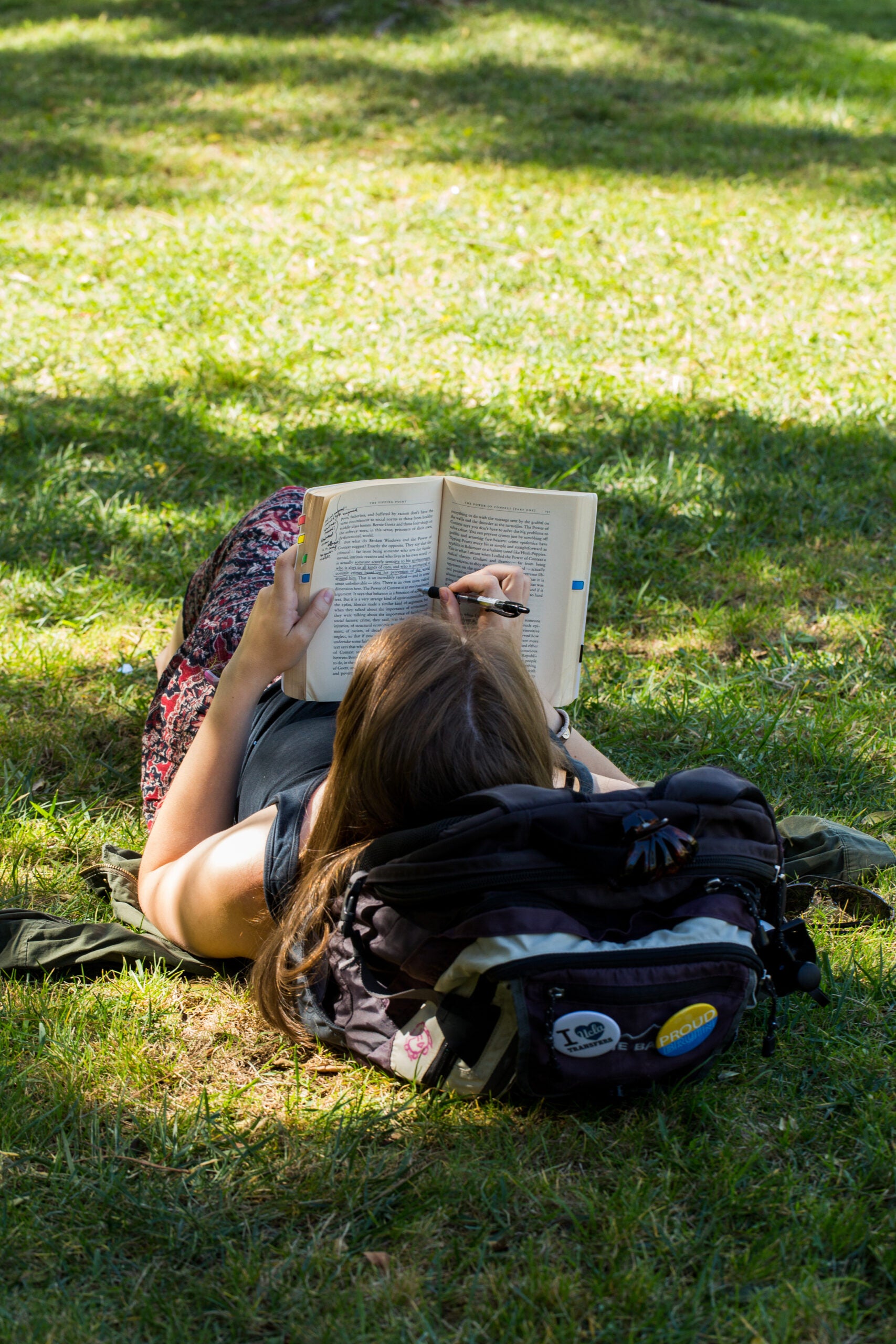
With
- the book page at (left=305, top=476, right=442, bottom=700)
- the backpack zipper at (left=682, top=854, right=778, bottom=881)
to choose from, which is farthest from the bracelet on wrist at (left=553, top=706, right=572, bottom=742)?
the backpack zipper at (left=682, top=854, right=778, bottom=881)

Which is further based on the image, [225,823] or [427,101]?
[427,101]

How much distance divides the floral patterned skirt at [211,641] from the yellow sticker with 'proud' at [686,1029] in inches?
49.2

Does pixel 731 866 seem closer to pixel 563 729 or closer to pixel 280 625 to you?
pixel 563 729

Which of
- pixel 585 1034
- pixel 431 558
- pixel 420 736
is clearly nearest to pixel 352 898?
pixel 420 736

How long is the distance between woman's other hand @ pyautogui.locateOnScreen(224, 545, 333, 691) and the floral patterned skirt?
0.42 metres

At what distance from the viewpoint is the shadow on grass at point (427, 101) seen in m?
7.84

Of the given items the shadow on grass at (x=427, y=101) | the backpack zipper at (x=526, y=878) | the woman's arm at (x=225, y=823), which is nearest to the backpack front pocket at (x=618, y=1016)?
the backpack zipper at (x=526, y=878)

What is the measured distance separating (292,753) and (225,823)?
194 millimetres

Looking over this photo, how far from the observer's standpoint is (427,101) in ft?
29.4

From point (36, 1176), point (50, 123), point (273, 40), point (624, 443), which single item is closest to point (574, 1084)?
point (36, 1176)

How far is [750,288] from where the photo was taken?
607 centimetres

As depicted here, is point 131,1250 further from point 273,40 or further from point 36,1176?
point 273,40

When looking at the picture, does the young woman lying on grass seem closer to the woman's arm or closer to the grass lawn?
the woman's arm

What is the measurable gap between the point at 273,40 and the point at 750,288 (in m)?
6.16
